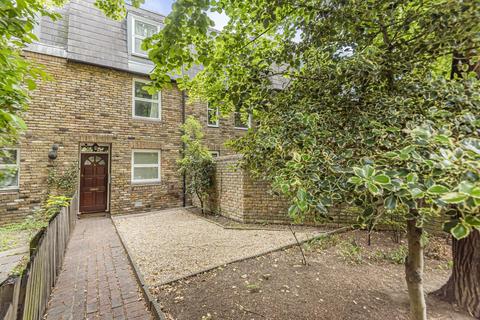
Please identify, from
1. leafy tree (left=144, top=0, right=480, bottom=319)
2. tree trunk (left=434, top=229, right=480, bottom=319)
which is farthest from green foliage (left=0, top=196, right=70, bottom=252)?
tree trunk (left=434, top=229, right=480, bottom=319)

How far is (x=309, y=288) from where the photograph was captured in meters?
3.09

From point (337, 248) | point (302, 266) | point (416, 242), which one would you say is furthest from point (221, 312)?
point (337, 248)

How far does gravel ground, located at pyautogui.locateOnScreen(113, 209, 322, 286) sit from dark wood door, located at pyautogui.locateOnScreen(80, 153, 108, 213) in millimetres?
1300

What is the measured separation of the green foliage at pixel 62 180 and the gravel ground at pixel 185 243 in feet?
5.79

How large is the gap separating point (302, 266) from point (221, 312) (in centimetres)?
173

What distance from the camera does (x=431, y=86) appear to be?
1.91m

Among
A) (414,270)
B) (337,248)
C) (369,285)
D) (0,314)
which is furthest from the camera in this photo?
(337,248)

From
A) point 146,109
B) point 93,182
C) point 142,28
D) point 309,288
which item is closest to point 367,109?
point 309,288

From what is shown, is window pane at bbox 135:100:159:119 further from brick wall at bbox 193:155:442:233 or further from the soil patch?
the soil patch

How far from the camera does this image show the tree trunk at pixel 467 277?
8.69ft

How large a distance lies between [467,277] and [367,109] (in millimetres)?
2572

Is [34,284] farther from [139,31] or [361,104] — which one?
[139,31]

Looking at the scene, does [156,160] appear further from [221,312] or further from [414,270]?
[414,270]

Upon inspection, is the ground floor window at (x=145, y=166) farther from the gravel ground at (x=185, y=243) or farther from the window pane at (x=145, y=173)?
the gravel ground at (x=185, y=243)
